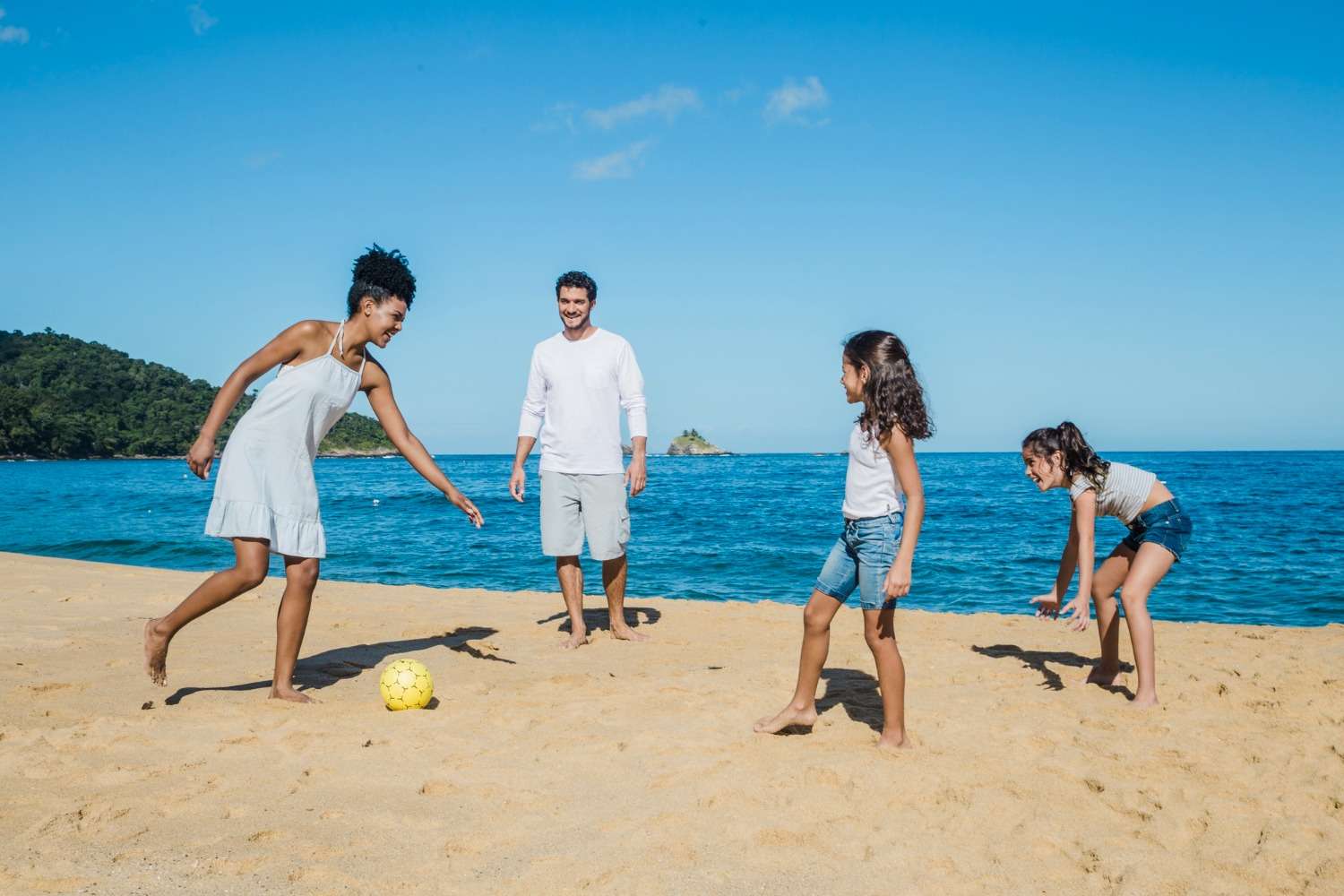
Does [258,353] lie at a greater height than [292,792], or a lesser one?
greater

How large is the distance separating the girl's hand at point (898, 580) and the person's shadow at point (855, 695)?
1.00 meters

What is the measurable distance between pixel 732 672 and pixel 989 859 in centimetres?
265

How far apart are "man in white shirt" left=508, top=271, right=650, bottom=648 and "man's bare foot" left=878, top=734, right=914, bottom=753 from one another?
2.58m

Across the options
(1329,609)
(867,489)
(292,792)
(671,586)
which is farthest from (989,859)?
(1329,609)

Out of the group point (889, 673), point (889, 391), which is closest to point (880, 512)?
point (889, 391)

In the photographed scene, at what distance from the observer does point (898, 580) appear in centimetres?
388

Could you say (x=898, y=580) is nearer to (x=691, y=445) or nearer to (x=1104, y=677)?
(x=1104, y=677)

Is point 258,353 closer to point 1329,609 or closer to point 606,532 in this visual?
point 606,532

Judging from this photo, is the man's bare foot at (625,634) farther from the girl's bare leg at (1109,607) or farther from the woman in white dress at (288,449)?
the girl's bare leg at (1109,607)

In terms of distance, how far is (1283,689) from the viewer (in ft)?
17.5

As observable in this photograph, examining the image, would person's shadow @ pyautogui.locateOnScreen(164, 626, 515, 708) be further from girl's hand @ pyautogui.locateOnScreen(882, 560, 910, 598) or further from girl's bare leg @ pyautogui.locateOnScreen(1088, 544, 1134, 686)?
girl's bare leg @ pyautogui.locateOnScreen(1088, 544, 1134, 686)

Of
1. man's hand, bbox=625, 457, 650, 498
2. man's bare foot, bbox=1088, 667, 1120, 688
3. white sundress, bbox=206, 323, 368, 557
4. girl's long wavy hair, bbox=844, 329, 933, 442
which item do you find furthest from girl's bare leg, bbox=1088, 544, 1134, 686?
white sundress, bbox=206, 323, 368, 557

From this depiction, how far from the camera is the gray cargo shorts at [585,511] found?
21.0 ft

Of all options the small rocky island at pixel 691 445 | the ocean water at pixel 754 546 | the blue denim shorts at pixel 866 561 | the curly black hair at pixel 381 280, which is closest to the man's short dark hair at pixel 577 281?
the curly black hair at pixel 381 280
